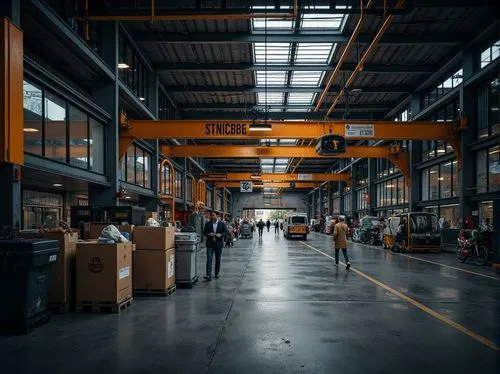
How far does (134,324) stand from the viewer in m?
7.91

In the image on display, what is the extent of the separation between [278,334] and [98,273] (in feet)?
12.4

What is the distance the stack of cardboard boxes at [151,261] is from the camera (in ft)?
35.0

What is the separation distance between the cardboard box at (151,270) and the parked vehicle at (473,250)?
12902 mm

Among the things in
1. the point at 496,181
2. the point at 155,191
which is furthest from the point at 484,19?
the point at 155,191

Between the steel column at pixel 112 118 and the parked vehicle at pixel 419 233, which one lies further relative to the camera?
the parked vehicle at pixel 419 233

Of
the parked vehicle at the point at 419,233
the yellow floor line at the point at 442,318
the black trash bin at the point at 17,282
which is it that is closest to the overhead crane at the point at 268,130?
the parked vehicle at the point at 419,233

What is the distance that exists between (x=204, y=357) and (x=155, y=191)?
19908mm

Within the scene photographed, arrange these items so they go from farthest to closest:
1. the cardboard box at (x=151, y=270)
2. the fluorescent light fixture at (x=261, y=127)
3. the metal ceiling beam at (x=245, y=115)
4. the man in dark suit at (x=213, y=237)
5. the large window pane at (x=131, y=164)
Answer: the metal ceiling beam at (x=245, y=115), the large window pane at (x=131, y=164), the fluorescent light fixture at (x=261, y=127), the man in dark suit at (x=213, y=237), the cardboard box at (x=151, y=270)

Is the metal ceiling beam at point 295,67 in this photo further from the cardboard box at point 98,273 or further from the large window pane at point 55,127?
the cardboard box at point 98,273

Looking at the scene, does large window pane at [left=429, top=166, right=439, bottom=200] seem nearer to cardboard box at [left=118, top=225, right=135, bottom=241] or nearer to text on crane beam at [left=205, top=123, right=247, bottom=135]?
text on crane beam at [left=205, top=123, right=247, bottom=135]

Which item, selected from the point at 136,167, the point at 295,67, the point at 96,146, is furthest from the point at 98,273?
the point at 295,67

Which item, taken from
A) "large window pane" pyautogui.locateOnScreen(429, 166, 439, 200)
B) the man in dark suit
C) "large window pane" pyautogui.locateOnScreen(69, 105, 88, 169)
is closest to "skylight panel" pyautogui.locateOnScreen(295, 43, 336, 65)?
"large window pane" pyautogui.locateOnScreen(69, 105, 88, 169)

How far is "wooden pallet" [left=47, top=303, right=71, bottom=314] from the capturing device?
8.88 meters

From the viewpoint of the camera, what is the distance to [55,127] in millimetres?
13766
